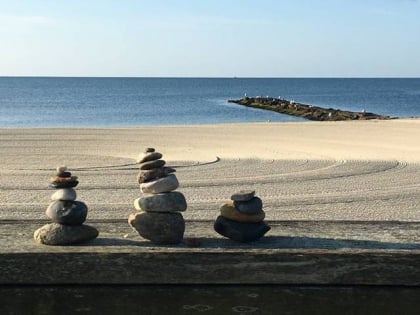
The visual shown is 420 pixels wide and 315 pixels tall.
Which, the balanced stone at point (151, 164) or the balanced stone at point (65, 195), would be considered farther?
the balanced stone at point (151, 164)

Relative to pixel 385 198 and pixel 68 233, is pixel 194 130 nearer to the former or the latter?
pixel 385 198

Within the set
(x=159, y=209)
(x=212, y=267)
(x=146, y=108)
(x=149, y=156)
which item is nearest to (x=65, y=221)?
(x=159, y=209)

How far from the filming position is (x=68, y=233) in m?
5.97

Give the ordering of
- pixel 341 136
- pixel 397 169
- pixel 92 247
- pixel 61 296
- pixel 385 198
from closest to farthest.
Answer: pixel 61 296 → pixel 92 247 → pixel 385 198 → pixel 397 169 → pixel 341 136

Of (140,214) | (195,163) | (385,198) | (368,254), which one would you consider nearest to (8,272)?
(140,214)

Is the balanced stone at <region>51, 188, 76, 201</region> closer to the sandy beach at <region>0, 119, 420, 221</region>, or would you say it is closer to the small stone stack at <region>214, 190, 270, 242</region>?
the small stone stack at <region>214, 190, 270, 242</region>

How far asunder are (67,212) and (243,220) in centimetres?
155

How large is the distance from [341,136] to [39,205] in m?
16.8

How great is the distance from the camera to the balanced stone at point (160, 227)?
6117mm

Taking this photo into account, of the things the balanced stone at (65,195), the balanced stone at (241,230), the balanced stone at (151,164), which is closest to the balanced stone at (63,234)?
the balanced stone at (65,195)

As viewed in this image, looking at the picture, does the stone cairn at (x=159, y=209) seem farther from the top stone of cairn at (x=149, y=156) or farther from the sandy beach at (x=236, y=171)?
the sandy beach at (x=236, y=171)

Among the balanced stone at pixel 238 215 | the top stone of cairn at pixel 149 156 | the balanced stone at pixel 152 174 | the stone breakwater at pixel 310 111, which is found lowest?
the balanced stone at pixel 238 215

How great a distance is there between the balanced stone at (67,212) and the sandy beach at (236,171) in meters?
3.01

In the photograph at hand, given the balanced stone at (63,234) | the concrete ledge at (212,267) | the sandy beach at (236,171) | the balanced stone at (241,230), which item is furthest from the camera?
the sandy beach at (236,171)
